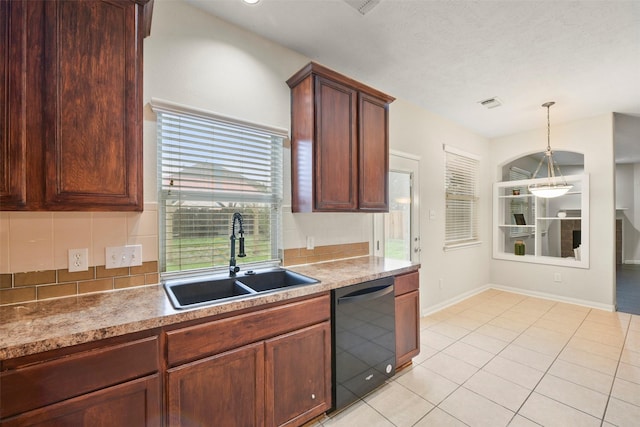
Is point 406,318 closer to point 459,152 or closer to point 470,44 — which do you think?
point 470,44

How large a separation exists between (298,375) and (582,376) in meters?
2.48

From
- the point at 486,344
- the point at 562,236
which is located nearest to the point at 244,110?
the point at 486,344

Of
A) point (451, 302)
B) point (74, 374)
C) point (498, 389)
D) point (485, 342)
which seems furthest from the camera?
point (451, 302)

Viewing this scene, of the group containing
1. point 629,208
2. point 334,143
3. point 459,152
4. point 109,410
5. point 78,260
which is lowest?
point 109,410

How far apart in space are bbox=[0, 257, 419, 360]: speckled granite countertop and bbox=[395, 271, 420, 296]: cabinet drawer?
71 centimetres

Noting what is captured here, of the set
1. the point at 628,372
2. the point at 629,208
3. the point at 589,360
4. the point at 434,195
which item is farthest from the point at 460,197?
the point at 629,208

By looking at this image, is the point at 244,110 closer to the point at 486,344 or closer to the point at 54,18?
the point at 54,18

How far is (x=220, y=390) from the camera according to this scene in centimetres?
139

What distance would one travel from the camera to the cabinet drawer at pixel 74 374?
97cm

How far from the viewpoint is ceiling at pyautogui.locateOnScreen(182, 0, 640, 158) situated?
1.96 m

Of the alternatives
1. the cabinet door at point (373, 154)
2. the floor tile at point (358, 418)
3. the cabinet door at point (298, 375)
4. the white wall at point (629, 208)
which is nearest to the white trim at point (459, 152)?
the cabinet door at point (373, 154)

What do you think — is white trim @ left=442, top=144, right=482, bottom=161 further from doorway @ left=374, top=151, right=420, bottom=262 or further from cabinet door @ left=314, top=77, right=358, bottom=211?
cabinet door @ left=314, top=77, right=358, bottom=211

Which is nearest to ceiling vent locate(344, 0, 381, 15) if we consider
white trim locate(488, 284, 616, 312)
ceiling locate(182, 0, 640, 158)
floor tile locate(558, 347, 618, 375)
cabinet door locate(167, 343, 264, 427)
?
ceiling locate(182, 0, 640, 158)

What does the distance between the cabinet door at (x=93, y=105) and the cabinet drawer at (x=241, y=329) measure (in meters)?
0.73
